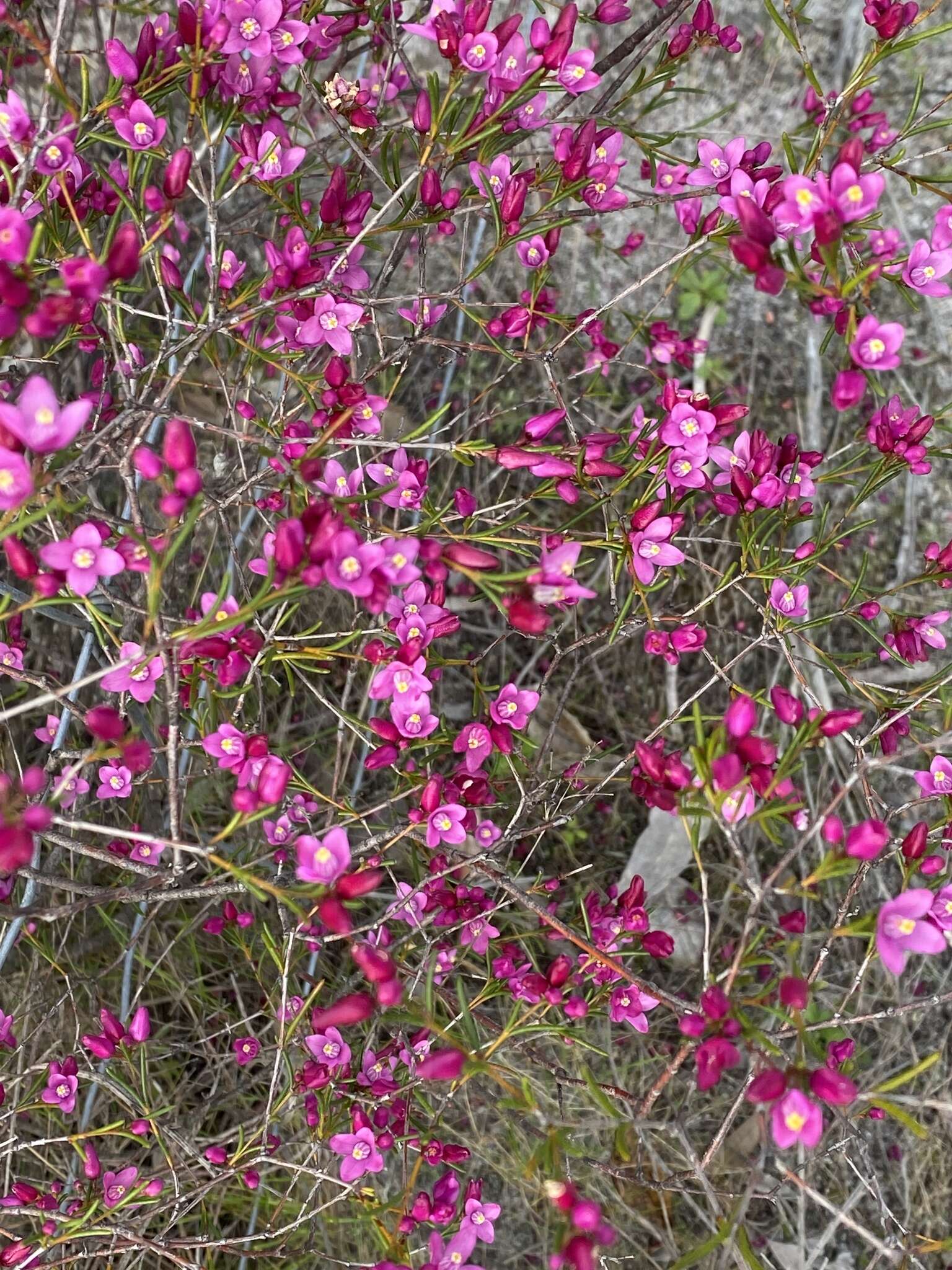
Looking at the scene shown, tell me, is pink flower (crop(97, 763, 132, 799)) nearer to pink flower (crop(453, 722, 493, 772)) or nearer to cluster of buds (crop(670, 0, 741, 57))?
pink flower (crop(453, 722, 493, 772))

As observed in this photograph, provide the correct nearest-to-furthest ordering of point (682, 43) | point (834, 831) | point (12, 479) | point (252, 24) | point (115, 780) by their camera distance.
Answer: point (12, 479), point (834, 831), point (252, 24), point (115, 780), point (682, 43)

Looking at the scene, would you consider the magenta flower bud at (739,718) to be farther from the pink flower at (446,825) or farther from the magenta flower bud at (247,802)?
the magenta flower bud at (247,802)

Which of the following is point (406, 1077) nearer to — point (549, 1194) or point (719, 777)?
point (549, 1194)

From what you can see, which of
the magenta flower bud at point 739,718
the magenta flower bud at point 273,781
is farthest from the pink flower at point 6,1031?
the magenta flower bud at point 739,718

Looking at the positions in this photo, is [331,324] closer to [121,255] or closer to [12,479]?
[121,255]

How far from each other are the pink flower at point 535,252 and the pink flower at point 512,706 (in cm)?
98

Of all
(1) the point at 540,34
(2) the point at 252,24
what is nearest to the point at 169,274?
(2) the point at 252,24

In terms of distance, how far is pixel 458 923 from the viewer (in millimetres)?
2021

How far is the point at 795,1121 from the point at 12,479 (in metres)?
1.35

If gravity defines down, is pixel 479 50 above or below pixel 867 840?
above

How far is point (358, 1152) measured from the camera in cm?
189

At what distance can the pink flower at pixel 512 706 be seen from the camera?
1932 millimetres

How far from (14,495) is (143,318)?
162cm

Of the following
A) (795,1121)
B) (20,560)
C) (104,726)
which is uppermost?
(20,560)
